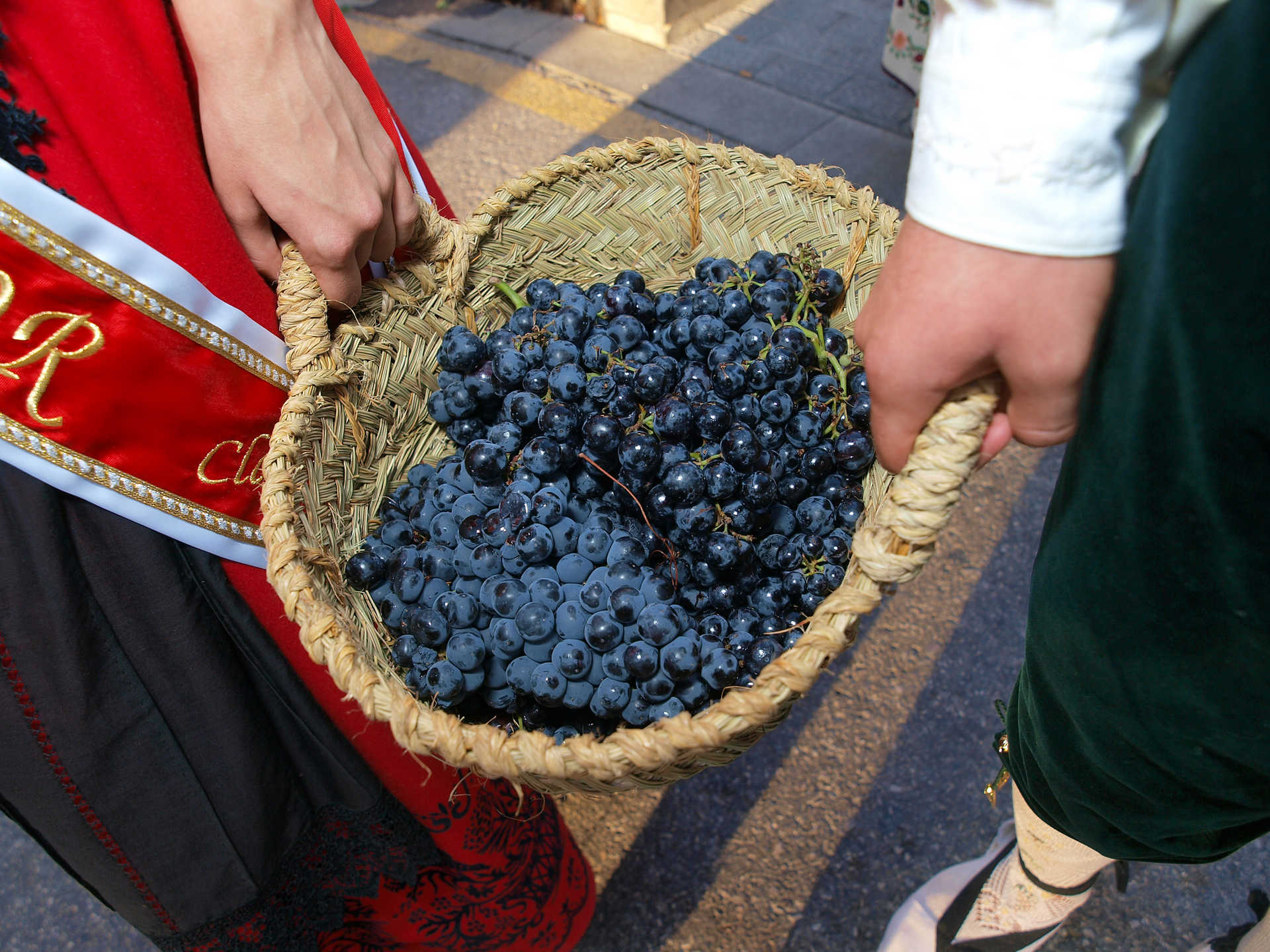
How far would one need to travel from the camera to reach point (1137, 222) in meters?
0.48

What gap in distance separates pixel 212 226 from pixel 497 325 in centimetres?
44

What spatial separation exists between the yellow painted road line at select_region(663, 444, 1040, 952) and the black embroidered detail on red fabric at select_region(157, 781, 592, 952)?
0.97ft

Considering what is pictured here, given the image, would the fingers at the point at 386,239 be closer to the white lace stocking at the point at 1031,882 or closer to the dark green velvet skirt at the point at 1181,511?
the dark green velvet skirt at the point at 1181,511

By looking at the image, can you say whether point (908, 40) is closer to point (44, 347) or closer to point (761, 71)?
point (761, 71)

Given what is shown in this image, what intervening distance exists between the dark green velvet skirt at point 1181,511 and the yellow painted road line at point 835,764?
2.65ft

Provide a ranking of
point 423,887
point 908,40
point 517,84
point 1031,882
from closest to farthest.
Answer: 1. point 423,887
2. point 1031,882
3. point 908,40
4. point 517,84

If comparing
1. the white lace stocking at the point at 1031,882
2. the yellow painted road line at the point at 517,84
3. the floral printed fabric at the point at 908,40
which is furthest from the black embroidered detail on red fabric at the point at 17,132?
the yellow painted road line at the point at 517,84

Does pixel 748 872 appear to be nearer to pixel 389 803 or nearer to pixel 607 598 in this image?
pixel 389 803

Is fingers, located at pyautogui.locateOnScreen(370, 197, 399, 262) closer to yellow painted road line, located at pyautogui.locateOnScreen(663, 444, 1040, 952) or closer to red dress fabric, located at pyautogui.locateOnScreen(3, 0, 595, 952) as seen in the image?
red dress fabric, located at pyautogui.locateOnScreen(3, 0, 595, 952)

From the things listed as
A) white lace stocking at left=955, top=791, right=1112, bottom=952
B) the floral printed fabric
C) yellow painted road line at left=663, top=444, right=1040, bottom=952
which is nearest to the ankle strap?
white lace stocking at left=955, top=791, right=1112, bottom=952

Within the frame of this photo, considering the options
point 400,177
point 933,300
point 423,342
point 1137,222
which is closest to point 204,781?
point 423,342

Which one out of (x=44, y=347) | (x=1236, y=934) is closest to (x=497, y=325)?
(x=44, y=347)

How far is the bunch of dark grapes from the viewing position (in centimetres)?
83

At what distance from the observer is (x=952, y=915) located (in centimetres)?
131
